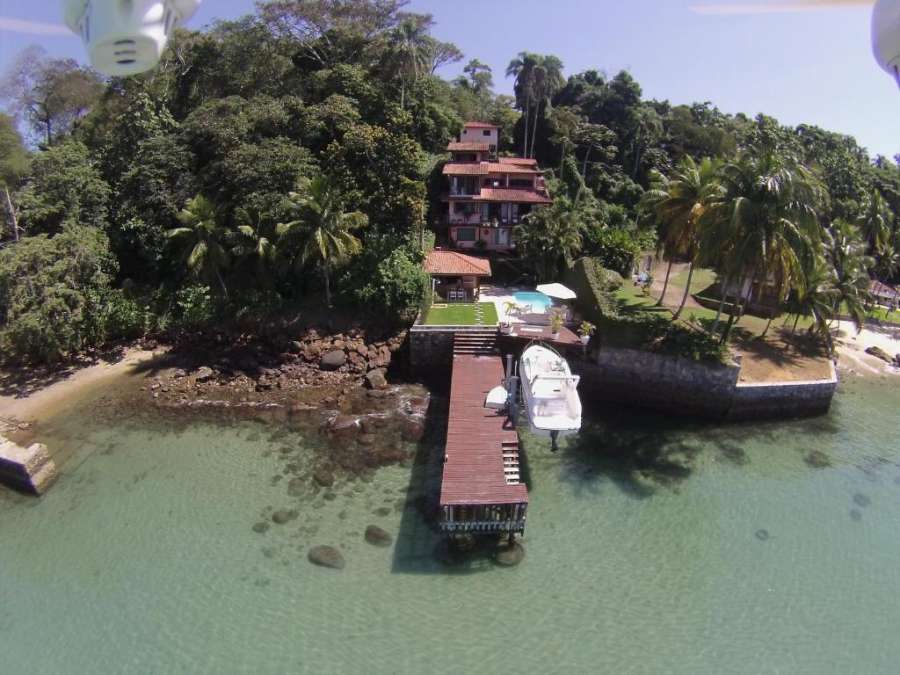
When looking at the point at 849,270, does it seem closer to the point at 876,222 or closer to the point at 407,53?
the point at 876,222

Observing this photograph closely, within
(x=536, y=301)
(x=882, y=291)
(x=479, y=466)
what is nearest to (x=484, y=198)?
(x=536, y=301)

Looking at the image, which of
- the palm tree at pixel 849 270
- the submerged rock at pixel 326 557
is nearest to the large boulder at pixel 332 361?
the submerged rock at pixel 326 557

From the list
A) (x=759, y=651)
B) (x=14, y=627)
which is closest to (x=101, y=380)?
(x=14, y=627)

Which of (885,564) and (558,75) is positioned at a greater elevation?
(558,75)

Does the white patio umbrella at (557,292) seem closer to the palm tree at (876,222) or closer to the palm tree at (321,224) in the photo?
the palm tree at (321,224)

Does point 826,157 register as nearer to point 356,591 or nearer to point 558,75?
point 558,75

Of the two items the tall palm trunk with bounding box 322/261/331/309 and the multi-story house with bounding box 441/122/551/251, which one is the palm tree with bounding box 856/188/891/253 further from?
the tall palm trunk with bounding box 322/261/331/309

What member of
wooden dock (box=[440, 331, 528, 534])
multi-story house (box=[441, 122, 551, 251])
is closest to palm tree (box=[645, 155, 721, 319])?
wooden dock (box=[440, 331, 528, 534])
